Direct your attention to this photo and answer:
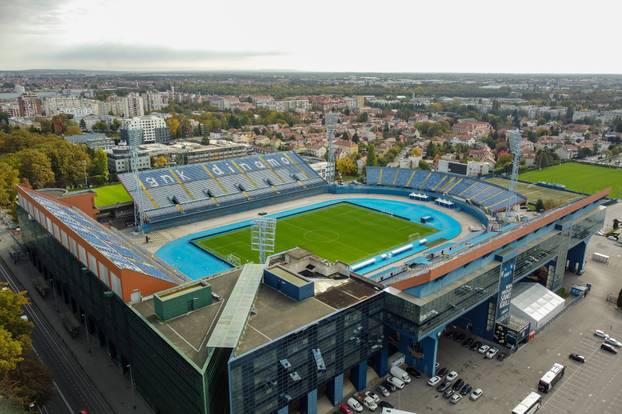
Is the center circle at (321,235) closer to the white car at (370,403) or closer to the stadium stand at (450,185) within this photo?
the stadium stand at (450,185)

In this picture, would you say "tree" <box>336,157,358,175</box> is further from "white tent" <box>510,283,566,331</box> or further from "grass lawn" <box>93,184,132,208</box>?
"white tent" <box>510,283,566,331</box>

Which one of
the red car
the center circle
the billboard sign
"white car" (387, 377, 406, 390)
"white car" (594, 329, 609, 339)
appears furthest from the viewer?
the center circle

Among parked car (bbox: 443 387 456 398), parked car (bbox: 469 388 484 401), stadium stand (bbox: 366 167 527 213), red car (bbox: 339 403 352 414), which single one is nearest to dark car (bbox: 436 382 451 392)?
parked car (bbox: 443 387 456 398)

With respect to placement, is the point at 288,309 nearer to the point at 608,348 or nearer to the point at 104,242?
the point at 104,242

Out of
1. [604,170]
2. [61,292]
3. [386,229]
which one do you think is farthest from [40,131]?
[604,170]

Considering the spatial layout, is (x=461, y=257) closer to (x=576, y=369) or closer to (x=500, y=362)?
(x=500, y=362)

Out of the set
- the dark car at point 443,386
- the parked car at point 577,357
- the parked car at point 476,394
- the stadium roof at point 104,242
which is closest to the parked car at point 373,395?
the dark car at point 443,386
